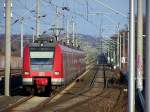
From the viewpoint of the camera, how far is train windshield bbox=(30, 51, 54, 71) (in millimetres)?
28062

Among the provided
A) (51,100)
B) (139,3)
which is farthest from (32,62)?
(139,3)

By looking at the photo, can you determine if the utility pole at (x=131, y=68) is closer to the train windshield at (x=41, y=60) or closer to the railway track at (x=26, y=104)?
the railway track at (x=26, y=104)

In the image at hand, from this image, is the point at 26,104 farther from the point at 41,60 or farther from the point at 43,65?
the point at 41,60

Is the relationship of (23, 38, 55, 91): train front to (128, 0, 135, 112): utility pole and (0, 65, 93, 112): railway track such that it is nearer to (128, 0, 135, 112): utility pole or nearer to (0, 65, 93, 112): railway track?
(0, 65, 93, 112): railway track

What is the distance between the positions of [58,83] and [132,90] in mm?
15962

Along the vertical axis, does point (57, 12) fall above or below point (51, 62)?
above

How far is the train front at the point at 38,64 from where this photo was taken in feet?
91.3

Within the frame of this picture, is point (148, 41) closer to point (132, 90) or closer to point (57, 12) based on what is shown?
point (132, 90)

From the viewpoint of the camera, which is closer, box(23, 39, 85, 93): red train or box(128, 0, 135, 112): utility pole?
box(128, 0, 135, 112): utility pole

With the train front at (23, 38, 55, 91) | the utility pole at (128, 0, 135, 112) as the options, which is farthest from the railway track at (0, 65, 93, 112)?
the utility pole at (128, 0, 135, 112)

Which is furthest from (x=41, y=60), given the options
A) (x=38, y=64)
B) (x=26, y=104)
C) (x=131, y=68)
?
(x=131, y=68)

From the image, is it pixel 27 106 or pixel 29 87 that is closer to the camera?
pixel 27 106

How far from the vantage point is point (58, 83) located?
2789cm

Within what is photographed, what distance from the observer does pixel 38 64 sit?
28219 mm
